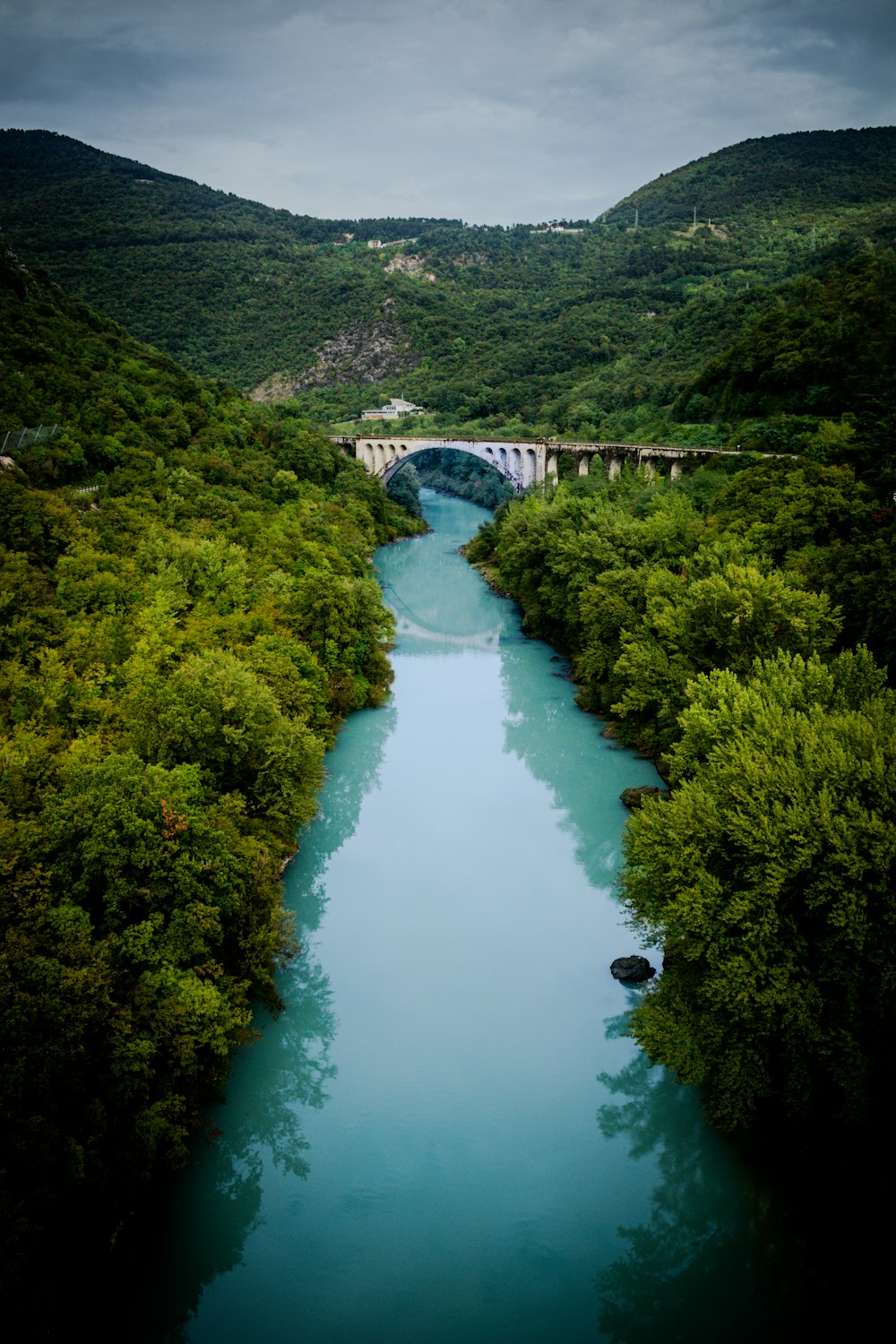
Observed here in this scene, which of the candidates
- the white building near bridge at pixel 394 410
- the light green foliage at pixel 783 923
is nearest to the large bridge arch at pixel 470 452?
the white building near bridge at pixel 394 410

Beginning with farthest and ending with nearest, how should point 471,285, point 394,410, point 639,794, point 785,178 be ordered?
point 471,285
point 785,178
point 394,410
point 639,794

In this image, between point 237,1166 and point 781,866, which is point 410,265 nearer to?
point 781,866

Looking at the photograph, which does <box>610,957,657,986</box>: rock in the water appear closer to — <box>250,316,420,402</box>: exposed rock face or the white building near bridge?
the white building near bridge

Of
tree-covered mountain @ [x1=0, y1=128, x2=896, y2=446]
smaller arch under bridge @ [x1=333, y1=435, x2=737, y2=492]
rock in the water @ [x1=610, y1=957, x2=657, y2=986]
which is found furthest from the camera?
tree-covered mountain @ [x1=0, y1=128, x2=896, y2=446]

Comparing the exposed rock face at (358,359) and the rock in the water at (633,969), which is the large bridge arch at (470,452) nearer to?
the exposed rock face at (358,359)

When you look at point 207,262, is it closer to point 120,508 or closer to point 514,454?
point 514,454

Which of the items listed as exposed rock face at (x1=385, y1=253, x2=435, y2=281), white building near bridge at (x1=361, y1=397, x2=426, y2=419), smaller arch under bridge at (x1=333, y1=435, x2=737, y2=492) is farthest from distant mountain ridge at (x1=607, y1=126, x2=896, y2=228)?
smaller arch under bridge at (x1=333, y1=435, x2=737, y2=492)

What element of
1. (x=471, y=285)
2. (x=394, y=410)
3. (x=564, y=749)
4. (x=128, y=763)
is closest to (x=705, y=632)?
(x=564, y=749)
